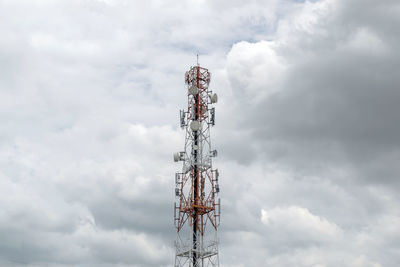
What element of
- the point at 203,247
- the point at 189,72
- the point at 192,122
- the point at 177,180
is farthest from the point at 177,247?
the point at 189,72

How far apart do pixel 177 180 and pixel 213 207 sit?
27.8 ft

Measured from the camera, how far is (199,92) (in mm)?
121188

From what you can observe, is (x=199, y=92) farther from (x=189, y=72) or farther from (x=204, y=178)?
(x=204, y=178)

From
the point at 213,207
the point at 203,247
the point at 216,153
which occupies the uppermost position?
the point at 216,153

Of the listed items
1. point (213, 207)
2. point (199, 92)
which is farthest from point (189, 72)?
point (213, 207)

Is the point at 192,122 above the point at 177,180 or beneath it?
above

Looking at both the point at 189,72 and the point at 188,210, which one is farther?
the point at 189,72

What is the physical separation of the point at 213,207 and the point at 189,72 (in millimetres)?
27663

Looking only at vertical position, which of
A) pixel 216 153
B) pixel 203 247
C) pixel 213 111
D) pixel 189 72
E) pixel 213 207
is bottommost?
pixel 203 247

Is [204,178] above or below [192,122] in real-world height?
below

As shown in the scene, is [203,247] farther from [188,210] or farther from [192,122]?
[192,122]

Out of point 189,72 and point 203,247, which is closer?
point 203,247

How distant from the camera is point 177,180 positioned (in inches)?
4562

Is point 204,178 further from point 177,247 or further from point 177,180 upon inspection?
point 177,247
